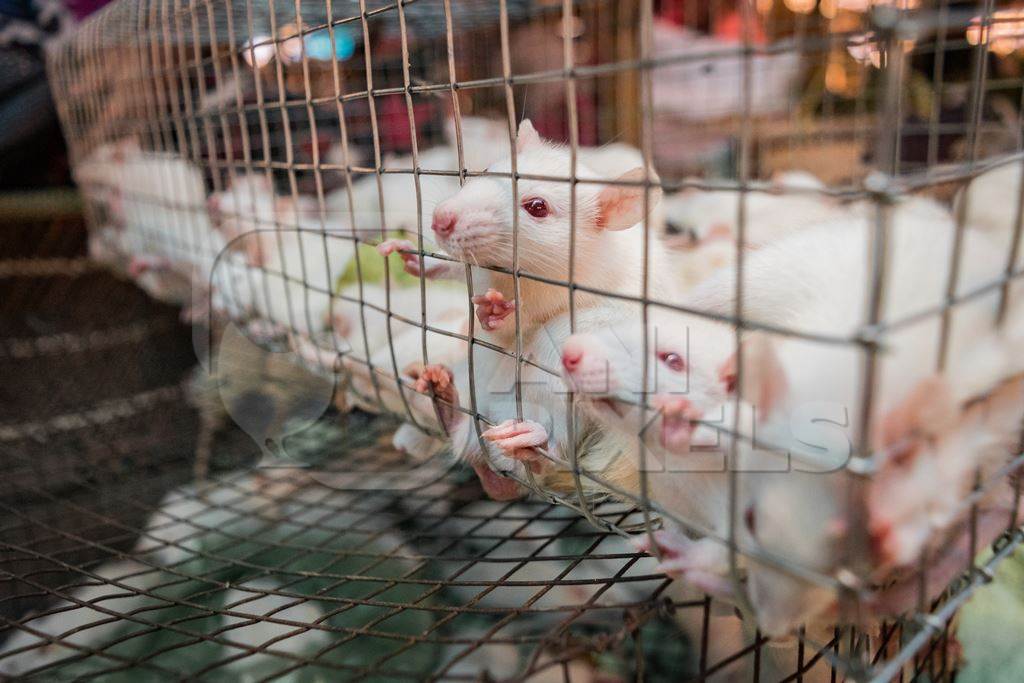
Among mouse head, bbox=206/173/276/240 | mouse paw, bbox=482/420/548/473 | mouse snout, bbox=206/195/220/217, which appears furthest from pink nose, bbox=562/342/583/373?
mouse snout, bbox=206/195/220/217

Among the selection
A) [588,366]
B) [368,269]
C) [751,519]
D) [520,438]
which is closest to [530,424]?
[520,438]

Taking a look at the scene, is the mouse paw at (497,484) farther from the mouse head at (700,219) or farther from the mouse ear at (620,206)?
the mouse head at (700,219)

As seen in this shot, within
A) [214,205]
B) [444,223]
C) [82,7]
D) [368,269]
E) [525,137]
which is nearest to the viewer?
[444,223]

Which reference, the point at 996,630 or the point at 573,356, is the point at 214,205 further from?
the point at 996,630

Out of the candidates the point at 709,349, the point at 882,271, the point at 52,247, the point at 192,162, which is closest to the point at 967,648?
the point at 709,349

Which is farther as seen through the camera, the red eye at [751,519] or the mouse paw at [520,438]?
the mouse paw at [520,438]

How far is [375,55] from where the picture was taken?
6.78 feet

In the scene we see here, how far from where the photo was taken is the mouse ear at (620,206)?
0.64 m

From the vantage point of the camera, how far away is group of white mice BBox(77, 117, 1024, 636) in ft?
1.29

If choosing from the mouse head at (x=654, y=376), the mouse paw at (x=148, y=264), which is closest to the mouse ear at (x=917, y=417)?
the mouse head at (x=654, y=376)

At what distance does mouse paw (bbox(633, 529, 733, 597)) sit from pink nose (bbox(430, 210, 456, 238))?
30 cm

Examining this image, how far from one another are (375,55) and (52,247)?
996 millimetres

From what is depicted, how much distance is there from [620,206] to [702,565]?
0.31 m

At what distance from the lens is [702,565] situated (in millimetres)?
483
